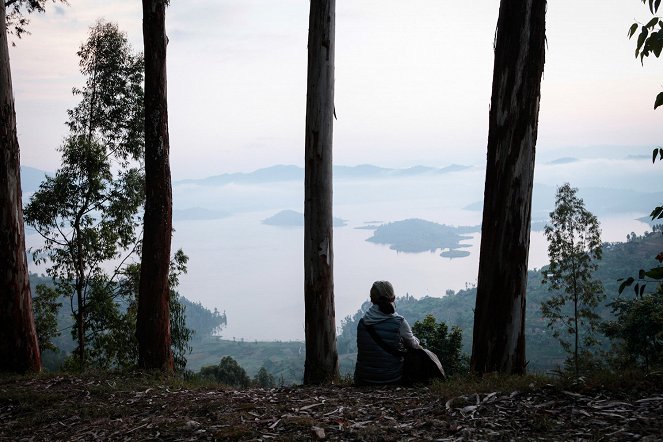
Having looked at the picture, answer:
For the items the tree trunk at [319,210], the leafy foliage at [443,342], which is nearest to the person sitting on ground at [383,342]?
the tree trunk at [319,210]

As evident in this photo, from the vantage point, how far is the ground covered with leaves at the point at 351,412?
3848mm

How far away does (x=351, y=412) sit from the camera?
472 centimetres

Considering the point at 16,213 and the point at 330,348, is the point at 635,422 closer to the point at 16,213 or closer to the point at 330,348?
the point at 330,348

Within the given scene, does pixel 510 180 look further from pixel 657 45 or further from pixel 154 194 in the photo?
pixel 154 194

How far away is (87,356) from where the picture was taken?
1731 centimetres

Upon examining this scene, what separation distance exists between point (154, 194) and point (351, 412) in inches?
179

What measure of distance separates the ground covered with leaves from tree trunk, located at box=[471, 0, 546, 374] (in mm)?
768

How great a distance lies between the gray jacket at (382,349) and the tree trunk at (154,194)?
3.22 meters

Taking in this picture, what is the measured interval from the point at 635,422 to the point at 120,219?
51.9ft

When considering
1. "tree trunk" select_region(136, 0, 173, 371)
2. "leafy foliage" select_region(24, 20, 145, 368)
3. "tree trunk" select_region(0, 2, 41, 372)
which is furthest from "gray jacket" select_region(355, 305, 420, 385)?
"leafy foliage" select_region(24, 20, 145, 368)

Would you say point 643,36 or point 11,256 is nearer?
point 643,36

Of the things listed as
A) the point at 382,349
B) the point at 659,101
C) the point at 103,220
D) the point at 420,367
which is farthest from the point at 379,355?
the point at 103,220

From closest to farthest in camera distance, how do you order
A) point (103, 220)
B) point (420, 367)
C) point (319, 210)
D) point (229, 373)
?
point (420, 367), point (319, 210), point (103, 220), point (229, 373)

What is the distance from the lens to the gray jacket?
20.2 ft
